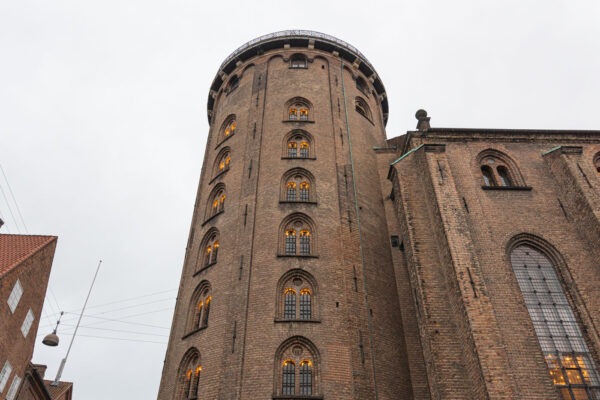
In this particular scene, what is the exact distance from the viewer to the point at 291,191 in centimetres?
2312

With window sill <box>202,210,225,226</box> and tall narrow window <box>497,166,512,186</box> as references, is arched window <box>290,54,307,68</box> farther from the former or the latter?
tall narrow window <box>497,166,512,186</box>

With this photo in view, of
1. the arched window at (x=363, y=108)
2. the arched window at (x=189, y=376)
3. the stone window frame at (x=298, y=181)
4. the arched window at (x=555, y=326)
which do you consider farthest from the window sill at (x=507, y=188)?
the arched window at (x=189, y=376)

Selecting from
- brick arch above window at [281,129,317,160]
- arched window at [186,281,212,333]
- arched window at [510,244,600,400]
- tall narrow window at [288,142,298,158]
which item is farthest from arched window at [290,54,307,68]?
arched window at [510,244,600,400]

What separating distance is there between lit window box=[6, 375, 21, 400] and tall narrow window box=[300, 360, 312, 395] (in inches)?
510

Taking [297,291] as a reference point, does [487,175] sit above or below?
above

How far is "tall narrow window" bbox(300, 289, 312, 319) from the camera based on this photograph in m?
18.6

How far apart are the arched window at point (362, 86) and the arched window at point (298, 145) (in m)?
9.21

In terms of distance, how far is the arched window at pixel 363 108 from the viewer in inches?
1192

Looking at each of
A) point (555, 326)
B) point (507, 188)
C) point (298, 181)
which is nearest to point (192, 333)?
point (298, 181)

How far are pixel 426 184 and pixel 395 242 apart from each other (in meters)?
4.86

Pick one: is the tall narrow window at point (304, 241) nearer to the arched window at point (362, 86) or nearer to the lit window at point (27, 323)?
the lit window at point (27, 323)

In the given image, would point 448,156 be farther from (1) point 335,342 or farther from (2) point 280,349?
(2) point 280,349

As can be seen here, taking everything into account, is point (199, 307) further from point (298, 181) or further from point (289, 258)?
point (298, 181)

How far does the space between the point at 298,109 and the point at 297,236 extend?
32.9ft
